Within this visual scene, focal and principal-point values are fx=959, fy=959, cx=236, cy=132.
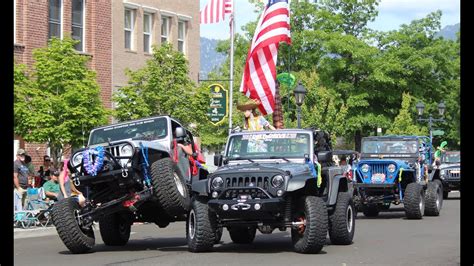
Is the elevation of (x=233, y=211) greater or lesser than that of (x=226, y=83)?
lesser

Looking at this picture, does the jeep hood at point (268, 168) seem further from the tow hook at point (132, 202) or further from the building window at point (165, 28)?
the building window at point (165, 28)

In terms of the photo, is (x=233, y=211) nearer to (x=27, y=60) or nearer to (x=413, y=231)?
(x=413, y=231)

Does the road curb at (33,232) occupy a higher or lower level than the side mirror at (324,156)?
lower

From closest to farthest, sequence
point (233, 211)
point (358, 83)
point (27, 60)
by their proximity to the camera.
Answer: point (233, 211)
point (27, 60)
point (358, 83)

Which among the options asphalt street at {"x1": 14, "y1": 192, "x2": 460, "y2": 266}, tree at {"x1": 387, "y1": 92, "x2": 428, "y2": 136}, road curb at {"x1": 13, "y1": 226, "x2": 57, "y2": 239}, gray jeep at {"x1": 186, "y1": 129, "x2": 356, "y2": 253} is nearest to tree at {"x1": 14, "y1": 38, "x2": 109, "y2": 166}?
road curb at {"x1": 13, "y1": 226, "x2": 57, "y2": 239}

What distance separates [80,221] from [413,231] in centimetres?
775

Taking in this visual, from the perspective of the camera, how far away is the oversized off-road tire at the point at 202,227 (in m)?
14.7

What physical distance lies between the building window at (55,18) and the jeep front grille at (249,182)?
2367cm

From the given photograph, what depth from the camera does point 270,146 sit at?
1619 centimetres

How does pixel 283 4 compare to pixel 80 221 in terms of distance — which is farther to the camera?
pixel 283 4

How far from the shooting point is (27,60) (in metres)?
35.4

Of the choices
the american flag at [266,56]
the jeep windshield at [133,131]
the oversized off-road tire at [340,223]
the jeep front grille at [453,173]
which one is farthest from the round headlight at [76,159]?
the jeep front grille at [453,173]

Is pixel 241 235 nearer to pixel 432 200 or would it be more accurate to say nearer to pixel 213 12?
pixel 432 200
